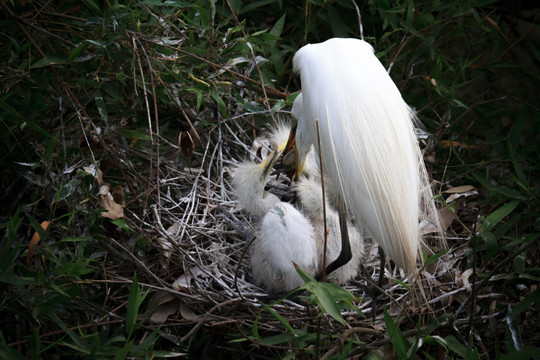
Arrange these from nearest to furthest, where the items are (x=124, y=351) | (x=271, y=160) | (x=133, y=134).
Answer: (x=124, y=351) < (x=133, y=134) < (x=271, y=160)

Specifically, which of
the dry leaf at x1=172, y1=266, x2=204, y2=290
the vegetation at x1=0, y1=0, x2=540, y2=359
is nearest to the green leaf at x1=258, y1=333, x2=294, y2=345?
the vegetation at x1=0, y1=0, x2=540, y2=359

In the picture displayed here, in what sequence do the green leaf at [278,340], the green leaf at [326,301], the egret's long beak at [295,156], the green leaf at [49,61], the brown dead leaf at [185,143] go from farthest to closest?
the egret's long beak at [295,156], the brown dead leaf at [185,143], the green leaf at [49,61], the green leaf at [278,340], the green leaf at [326,301]

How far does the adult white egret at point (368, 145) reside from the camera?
4.68 feet

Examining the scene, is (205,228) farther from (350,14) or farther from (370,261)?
(350,14)

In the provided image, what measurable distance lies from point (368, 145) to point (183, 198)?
78 centimetres

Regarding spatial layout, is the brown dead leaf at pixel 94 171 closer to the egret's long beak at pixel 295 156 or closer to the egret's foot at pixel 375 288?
the egret's long beak at pixel 295 156

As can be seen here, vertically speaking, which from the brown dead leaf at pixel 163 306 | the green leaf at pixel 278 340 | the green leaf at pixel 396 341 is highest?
the green leaf at pixel 396 341

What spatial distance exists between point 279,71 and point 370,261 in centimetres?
89

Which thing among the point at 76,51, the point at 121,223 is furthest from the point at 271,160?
the point at 76,51

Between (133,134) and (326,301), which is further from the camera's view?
(133,134)

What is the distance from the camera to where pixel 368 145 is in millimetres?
1471

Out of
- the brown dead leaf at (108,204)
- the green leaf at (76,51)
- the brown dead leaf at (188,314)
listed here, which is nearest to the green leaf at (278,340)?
the brown dead leaf at (188,314)

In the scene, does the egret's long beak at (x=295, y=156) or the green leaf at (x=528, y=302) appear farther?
the egret's long beak at (x=295, y=156)

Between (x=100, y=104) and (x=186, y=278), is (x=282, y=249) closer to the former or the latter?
(x=186, y=278)
